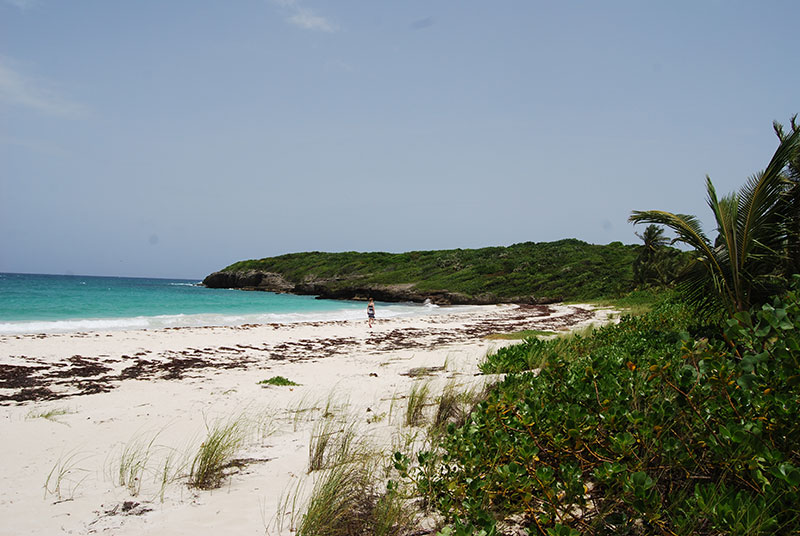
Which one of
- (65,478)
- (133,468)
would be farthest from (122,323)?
(133,468)

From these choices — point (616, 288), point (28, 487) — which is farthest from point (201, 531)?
point (616, 288)

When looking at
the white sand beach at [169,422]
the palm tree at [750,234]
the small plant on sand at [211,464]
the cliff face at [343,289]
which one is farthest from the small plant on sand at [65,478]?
the cliff face at [343,289]

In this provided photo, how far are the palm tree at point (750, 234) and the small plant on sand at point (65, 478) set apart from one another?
860 centimetres

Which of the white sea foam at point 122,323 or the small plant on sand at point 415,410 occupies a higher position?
the small plant on sand at point 415,410

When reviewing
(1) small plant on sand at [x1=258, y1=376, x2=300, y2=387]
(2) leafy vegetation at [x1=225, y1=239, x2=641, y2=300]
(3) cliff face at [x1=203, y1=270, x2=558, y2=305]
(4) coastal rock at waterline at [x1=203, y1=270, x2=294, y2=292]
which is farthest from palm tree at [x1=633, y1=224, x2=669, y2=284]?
→ (4) coastal rock at waterline at [x1=203, y1=270, x2=294, y2=292]

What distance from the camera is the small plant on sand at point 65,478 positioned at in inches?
Answer: 148

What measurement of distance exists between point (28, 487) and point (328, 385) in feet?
15.9

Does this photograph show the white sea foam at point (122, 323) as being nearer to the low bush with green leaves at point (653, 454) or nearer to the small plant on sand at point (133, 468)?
the small plant on sand at point (133, 468)

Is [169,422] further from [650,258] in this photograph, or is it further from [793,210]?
[650,258]

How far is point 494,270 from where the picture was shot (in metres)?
58.3

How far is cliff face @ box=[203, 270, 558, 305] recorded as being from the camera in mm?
50156

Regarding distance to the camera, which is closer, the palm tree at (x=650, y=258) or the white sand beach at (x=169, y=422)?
the white sand beach at (x=169, y=422)

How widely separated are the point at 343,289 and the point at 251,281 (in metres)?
28.1

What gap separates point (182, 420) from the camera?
19.8ft
